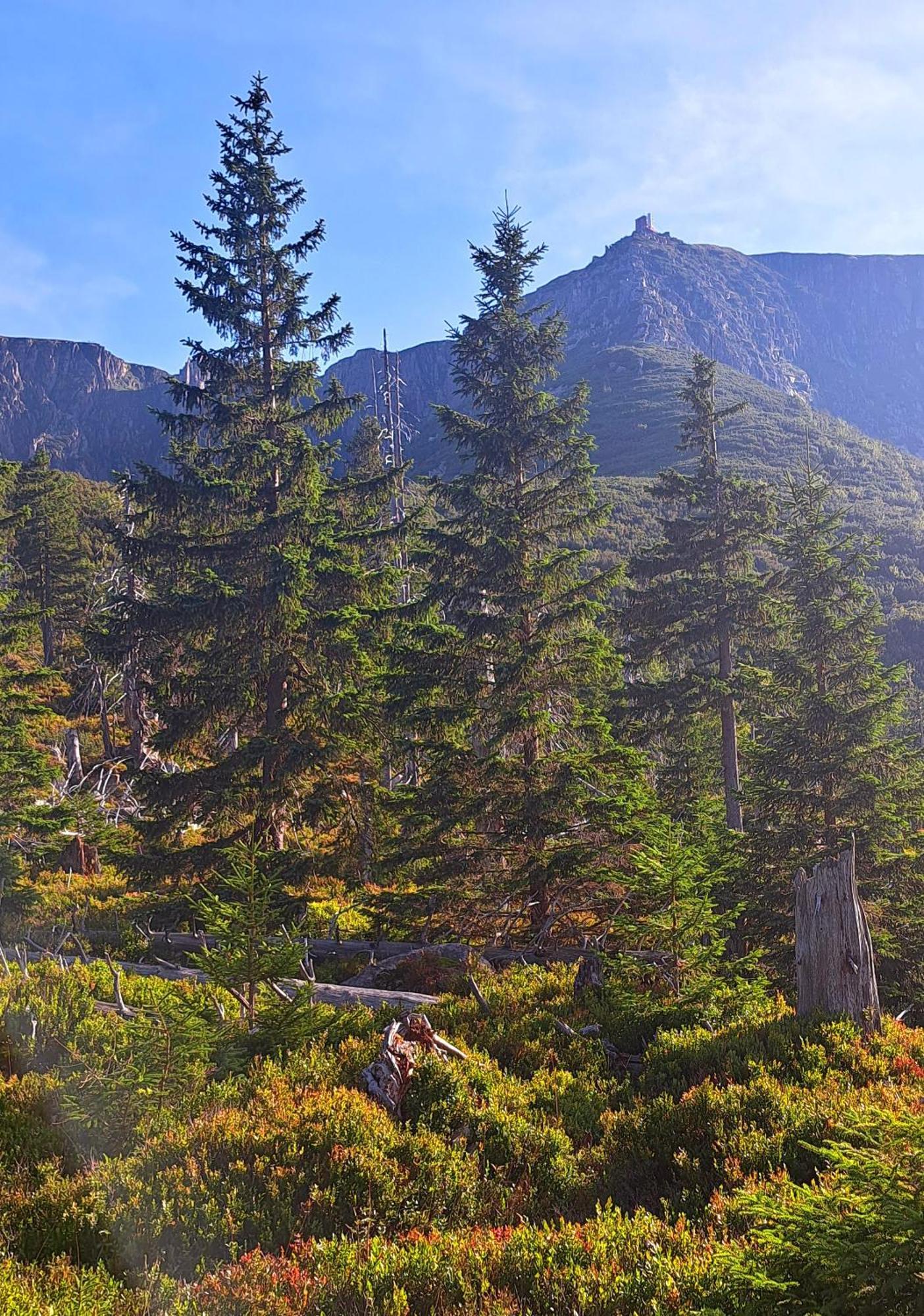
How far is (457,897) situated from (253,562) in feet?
25.8

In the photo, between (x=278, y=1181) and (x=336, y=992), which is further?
(x=336, y=992)

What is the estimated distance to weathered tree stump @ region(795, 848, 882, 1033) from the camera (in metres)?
7.86

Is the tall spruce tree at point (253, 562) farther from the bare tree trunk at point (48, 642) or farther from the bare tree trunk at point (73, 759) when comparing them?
the bare tree trunk at point (48, 642)

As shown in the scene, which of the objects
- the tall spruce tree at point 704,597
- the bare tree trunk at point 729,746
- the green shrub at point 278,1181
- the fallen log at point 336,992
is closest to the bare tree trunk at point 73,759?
the fallen log at point 336,992

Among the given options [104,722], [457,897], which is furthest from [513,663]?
[104,722]

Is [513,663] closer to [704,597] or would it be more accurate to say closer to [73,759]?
[704,597]

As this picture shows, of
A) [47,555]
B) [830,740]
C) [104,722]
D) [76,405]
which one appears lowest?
[104,722]

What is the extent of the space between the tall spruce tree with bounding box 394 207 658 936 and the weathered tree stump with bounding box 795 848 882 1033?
3197mm

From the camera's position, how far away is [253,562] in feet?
47.6

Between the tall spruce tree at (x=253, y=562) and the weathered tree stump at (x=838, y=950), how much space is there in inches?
334

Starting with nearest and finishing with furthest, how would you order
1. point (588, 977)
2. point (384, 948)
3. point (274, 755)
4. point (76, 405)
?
point (588, 977), point (384, 948), point (274, 755), point (76, 405)

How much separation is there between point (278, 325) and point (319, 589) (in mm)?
5914

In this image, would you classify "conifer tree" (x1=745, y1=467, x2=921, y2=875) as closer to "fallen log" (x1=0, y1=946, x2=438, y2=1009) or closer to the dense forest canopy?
the dense forest canopy

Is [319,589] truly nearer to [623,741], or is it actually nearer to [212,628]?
[212,628]
